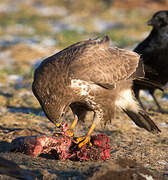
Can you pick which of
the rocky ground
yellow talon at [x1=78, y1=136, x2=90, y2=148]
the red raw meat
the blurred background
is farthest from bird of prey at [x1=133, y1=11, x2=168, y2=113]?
the blurred background

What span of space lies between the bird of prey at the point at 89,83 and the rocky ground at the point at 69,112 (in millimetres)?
568

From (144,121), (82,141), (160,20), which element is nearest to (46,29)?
(160,20)

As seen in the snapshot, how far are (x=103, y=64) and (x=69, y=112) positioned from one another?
2313 millimetres

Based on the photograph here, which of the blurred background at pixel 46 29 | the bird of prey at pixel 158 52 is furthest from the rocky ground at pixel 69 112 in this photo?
the bird of prey at pixel 158 52

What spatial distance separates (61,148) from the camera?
486 cm

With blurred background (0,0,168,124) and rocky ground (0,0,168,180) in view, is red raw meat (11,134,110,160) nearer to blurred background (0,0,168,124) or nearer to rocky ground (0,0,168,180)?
rocky ground (0,0,168,180)

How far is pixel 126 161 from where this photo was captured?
3961 millimetres

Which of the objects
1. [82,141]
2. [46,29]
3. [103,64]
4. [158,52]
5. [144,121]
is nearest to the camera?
[82,141]

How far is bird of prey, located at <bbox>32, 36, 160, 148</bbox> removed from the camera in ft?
15.6

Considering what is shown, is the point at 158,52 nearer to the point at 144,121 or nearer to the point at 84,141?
the point at 144,121

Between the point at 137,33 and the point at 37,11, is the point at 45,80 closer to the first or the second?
the point at 137,33

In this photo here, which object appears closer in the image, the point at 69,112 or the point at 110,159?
the point at 110,159

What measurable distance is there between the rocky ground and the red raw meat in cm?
14

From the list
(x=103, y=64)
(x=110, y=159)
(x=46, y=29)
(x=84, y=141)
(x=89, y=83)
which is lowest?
(x=110, y=159)
